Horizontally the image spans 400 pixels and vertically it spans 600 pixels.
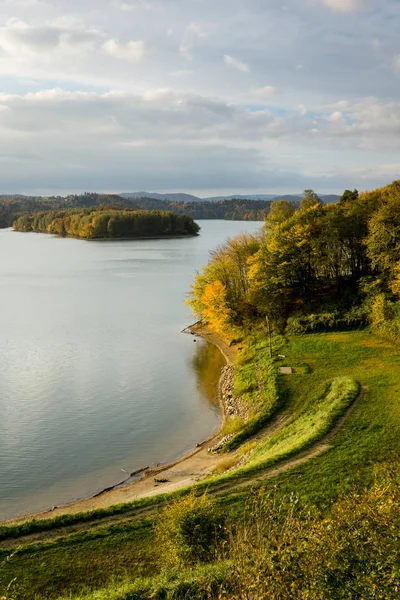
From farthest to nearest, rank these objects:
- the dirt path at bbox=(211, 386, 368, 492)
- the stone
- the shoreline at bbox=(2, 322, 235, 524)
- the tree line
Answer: the tree line, the stone, the shoreline at bbox=(2, 322, 235, 524), the dirt path at bbox=(211, 386, 368, 492)

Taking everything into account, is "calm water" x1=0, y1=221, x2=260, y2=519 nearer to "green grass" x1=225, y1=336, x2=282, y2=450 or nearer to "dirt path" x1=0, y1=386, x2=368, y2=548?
"green grass" x1=225, y1=336, x2=282, y2=450

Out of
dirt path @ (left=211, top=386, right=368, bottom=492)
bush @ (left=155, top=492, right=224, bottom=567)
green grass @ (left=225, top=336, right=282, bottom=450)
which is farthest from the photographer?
green grass @ (left=225, top=336, right=282, bottom=450)

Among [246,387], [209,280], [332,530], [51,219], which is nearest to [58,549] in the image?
[332,530]

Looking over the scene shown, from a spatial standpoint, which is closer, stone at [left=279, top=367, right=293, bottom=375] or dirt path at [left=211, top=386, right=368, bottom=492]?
dirt path at [left=211, top=386, right=368, bottom=492]

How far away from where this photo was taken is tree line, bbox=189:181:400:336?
120 feet

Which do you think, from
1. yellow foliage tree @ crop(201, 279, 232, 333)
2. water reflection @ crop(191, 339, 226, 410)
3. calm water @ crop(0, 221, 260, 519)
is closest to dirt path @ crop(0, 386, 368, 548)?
calm water @ crop(0, 221, 260, 519)

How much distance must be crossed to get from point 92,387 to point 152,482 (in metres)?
13.0

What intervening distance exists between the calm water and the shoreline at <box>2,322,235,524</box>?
2.51 ft

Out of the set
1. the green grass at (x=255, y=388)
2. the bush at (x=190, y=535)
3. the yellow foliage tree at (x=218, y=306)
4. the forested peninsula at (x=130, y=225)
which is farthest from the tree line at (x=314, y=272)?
the forested peninsula at (x=130, y=225)

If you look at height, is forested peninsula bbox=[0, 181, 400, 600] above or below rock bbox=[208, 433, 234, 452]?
above

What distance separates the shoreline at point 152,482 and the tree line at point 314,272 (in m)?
16.1

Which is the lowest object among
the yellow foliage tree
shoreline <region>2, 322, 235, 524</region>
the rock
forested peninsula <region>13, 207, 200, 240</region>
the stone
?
shoreline <region>2, 322, 235, 524</region>

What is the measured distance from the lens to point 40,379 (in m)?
33.4

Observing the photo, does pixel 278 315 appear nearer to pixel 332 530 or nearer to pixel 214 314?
pixel 214 314
